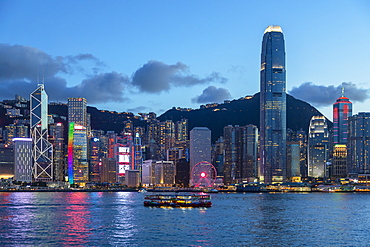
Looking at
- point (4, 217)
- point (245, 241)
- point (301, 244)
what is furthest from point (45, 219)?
point (301, 244)

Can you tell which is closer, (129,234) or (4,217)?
(129,234)

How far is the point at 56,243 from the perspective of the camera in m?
64.2

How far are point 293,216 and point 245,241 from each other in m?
39.1

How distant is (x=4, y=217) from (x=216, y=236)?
146 feet

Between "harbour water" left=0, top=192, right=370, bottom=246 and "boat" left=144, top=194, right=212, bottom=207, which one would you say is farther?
"boat" left=144, top=194, right=212, bottom=207

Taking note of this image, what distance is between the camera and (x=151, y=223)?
8750cm

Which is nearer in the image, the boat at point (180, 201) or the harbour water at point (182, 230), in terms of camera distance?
the harbour water at point (182, 230)

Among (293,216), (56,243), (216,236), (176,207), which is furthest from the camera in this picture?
(176,207)

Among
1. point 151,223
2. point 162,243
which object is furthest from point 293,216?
point 162,243

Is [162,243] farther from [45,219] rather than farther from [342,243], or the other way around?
[45,219]

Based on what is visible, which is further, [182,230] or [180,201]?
[180,201]

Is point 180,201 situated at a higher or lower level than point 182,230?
lower

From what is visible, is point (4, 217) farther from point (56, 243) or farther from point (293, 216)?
point (293, 216)

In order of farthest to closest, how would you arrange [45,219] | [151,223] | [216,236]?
[45,219] < [151,223] < [216,236]
